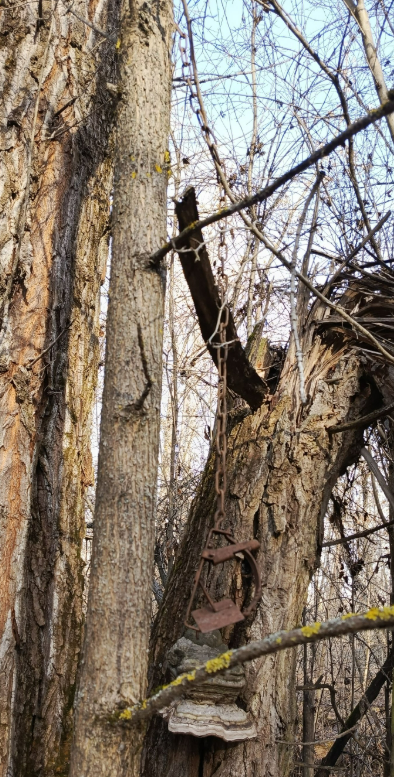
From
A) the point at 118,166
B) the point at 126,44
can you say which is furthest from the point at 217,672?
the point at 126,44

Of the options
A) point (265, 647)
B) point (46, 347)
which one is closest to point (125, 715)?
point (265, 647)

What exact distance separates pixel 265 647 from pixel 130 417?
0.89 m

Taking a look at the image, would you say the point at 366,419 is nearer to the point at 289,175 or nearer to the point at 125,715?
the point at 289,175

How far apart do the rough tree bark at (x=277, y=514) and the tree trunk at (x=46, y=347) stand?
1.80ft

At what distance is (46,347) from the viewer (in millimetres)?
3387

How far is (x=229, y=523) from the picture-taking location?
338 centimetres

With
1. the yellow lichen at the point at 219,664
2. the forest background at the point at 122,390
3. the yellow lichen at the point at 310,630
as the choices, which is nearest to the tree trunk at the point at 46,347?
the forest background at the point at 122,390

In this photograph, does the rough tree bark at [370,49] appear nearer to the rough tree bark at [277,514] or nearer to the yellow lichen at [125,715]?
the rough tree bark at [277,514]

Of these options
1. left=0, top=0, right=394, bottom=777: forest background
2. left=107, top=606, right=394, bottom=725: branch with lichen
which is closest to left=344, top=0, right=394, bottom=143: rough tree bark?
left=0, top=0, right=394, bottom=777: forest background

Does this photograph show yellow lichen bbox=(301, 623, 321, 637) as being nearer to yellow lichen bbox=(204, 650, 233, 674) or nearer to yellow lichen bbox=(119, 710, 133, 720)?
yellow lichen bbox=(204, 650, 233, 674)

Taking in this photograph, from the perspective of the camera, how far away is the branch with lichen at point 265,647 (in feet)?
4.98

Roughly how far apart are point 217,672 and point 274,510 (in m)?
1.59

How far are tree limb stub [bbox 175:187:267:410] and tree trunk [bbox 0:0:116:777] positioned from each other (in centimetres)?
95

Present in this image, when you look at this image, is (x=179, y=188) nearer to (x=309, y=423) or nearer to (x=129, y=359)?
(x=309, y=423)
